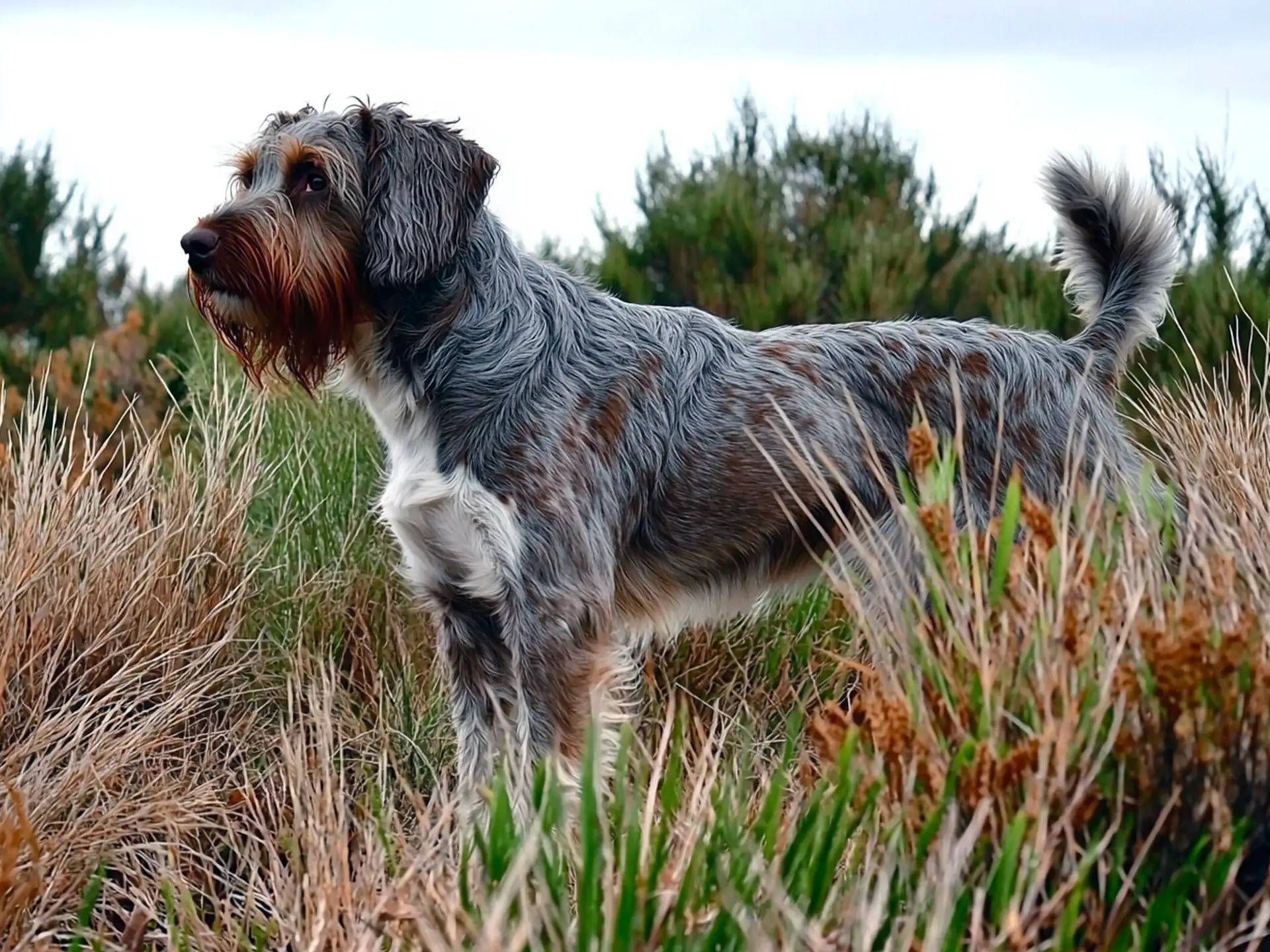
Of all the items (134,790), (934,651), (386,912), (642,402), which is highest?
(642,402)

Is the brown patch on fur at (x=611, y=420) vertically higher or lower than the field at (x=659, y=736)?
higher

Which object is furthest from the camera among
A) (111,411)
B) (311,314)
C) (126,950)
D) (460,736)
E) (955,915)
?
(111,411)

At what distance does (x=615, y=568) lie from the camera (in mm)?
5043

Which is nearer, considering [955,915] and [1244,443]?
[955,915]

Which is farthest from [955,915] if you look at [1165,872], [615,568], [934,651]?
[615,568]

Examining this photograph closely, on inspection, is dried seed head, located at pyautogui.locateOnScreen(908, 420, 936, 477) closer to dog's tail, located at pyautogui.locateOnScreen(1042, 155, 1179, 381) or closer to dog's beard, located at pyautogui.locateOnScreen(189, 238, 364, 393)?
Answer: dog's beard, located at pyautogui.locateOnScreen(189, 238, 364, 393)

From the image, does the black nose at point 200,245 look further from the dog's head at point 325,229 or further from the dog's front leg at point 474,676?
the dog's front leg at point 474,676

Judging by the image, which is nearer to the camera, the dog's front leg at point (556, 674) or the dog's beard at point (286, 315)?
the dog's beard at point (286, 315)

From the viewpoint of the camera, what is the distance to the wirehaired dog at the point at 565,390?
464 cm

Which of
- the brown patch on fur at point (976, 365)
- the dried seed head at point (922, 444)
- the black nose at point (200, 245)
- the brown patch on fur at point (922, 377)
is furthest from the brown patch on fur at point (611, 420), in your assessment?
the dried seed head at point (922, 444)

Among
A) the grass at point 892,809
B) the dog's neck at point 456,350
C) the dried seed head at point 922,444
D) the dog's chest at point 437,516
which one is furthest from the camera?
the dog's neck at point 456,350

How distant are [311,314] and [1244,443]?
337 centimetres

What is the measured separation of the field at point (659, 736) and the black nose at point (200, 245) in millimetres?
1284

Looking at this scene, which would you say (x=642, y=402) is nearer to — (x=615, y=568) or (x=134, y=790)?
(x=615, y=568)
